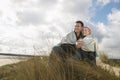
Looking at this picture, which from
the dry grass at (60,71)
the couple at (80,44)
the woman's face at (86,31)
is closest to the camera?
the dry grass at (60,71)

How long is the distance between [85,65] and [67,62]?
458 mm

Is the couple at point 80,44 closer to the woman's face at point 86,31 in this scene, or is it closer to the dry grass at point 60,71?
the woman's face at point 86,31

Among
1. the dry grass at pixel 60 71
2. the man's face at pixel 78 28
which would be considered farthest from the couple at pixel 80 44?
the dry grass at pixel 60 71

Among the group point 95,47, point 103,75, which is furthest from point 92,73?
point 95,47

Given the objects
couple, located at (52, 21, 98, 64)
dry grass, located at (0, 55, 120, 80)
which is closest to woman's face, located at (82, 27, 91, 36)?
couple, located at (52, 21, 98, 64)

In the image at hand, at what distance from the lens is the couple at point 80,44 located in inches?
304

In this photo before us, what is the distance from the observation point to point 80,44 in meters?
7.79

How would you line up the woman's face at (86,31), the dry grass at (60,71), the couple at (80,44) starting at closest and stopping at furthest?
the dry grass at (60,71)
the couple at (80,44)
the woman's face at (86,31)

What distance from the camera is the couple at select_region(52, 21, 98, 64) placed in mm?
7721

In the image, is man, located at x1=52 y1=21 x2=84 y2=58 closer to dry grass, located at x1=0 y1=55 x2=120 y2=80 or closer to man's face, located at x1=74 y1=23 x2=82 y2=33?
man's face, located at x1=74 y1=23 x2=82 y2=33

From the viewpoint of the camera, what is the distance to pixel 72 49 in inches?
306

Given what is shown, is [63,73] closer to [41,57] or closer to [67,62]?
[67,62]

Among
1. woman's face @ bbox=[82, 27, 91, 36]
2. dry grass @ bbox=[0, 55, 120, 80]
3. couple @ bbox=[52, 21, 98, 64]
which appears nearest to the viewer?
dry grass @ bbox=[0, 55, 120, 80]

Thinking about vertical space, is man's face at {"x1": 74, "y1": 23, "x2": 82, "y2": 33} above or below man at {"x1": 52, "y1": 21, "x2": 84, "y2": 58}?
above
